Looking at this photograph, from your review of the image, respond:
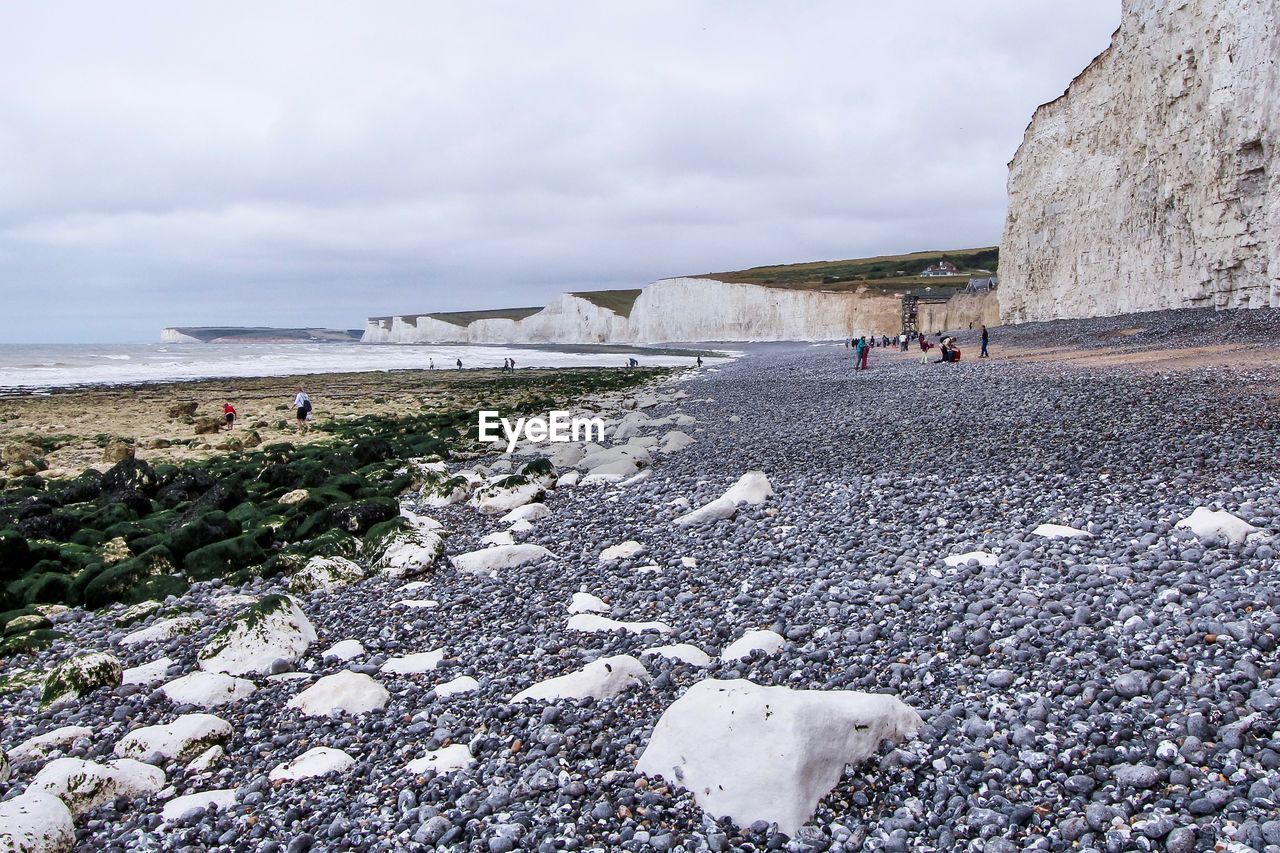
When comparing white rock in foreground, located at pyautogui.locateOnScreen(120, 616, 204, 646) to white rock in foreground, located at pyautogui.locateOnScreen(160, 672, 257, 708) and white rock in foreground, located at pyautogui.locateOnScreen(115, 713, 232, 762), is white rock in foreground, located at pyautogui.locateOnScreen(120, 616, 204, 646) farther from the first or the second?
white rock in foreground, located at pyautogui.locateOnScreen(115, 713, 232, 762)

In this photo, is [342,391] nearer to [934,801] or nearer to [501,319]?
[934,801]

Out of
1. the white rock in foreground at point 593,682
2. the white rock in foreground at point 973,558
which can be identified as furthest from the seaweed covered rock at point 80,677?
the white rock in foreground at point 973,558

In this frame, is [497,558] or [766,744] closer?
[766,744]

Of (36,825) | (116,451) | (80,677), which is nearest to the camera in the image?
(36,825)

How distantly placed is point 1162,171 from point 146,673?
36638 millimetres

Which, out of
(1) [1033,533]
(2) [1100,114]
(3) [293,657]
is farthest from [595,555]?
(2) [1100,114]

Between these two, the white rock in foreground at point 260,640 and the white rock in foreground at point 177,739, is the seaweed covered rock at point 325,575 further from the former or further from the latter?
the white rock in foreground at point 177,739

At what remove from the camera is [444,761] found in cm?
373

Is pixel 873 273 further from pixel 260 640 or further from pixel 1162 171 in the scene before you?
pixel 260 640

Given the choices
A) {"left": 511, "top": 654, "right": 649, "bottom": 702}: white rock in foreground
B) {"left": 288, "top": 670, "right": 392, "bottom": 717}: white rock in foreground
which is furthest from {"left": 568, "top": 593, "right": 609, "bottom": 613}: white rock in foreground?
{"left": 288, "top": 670, "right": 392, "bottom": 717}: white rock in foreground

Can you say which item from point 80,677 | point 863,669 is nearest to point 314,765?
point 80,677

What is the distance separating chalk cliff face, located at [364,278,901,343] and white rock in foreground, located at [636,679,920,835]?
8021cm

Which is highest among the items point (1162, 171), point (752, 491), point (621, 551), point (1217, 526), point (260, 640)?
point (1162, 171)

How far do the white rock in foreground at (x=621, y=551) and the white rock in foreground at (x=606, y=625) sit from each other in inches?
61.0
